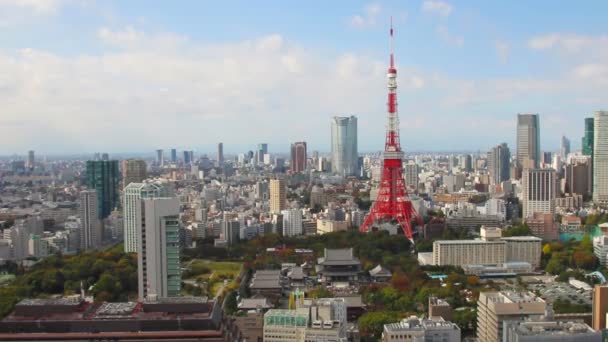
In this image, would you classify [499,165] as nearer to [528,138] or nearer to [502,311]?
[528,138]

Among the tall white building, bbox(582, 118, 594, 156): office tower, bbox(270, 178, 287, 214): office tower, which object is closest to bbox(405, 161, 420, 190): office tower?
bbox(582, 118, 594, 156): office tower

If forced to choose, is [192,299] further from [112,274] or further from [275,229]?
[275,229]

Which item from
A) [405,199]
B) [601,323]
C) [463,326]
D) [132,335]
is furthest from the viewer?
[405,199]

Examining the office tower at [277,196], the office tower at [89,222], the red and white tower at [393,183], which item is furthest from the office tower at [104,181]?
the red and white tower at [393,183]

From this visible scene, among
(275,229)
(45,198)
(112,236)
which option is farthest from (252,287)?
(45,198)

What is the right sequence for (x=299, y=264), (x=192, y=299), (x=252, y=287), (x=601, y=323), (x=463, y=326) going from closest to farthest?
1. (x=192, y=299)
2. (x=601, y=323)
3. (x=463, y=326)
4. (x=252, y=287)
5. (x=299, y=264)

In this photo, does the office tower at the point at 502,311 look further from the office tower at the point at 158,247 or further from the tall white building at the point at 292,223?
the tall white building at the point at 292,223

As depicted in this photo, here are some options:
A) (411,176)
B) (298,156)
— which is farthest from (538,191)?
(298,156)
